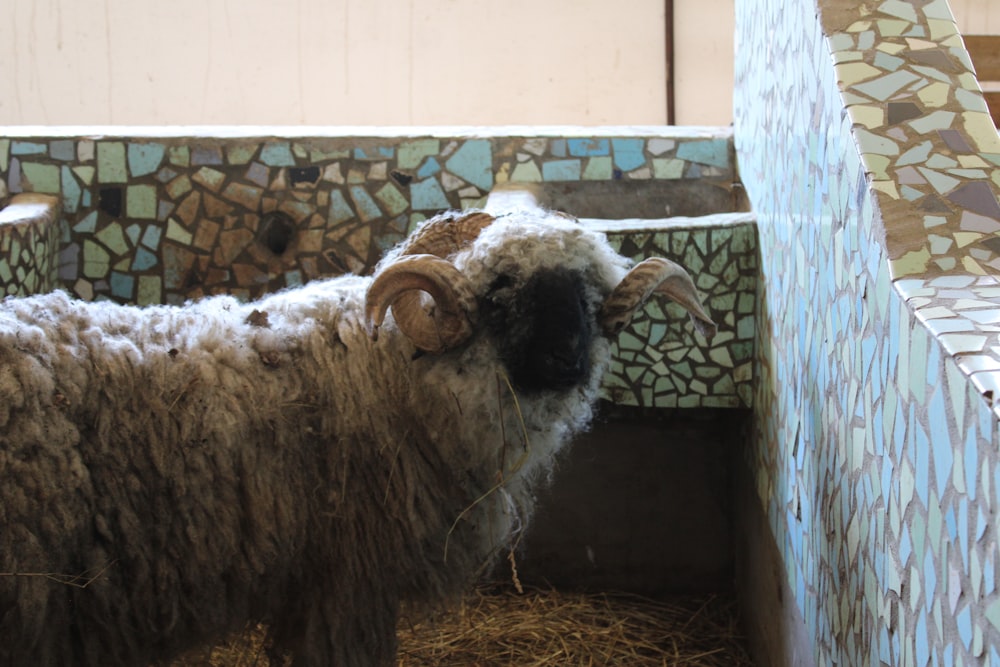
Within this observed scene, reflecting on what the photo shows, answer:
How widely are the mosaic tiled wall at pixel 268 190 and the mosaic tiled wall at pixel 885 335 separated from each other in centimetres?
164

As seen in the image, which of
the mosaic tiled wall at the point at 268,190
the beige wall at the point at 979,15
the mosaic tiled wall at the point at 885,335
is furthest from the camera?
the beige wall at the point at 979,15

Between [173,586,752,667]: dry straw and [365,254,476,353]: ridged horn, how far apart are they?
58.4 inches

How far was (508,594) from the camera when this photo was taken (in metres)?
A: 4.47

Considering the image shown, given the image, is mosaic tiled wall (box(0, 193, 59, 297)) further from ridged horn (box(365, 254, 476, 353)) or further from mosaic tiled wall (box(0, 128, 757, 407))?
ridged horn (box(365, 254, 476, 353))

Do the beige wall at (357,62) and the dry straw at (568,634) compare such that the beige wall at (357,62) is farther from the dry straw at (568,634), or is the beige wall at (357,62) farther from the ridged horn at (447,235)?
the ridged horn at (447,235)

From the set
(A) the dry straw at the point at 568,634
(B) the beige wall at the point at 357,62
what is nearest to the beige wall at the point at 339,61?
(B) the beige wall at the point at 357,62

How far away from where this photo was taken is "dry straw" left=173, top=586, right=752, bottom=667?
3916 millimetres

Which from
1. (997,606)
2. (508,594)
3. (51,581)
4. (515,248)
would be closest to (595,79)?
(508,594)

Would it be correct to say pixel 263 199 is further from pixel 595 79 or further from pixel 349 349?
pixel 595 79

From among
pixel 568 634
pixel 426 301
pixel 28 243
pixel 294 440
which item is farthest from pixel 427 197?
pixel 294 440

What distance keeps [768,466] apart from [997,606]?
210cm

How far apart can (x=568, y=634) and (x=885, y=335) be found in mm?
2488

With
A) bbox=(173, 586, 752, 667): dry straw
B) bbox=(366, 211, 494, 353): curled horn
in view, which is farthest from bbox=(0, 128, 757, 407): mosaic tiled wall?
bbox=(366, 211, 494, 353): curled horn

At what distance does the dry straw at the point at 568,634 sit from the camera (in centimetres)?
392
